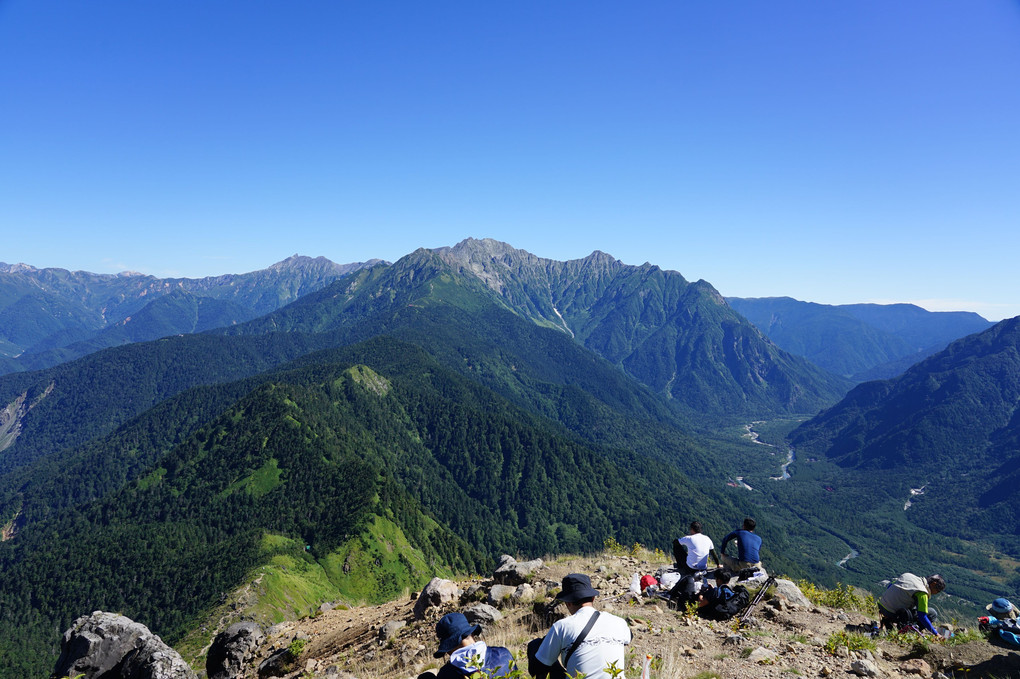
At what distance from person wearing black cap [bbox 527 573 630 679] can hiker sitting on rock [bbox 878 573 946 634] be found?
1260 centimetres

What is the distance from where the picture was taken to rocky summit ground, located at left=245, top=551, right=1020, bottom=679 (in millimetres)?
12211

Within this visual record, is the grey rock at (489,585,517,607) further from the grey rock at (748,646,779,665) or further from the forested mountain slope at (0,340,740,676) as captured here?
the forested mountain slope at (0,340,740,676)

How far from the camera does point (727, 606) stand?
51.4 ft

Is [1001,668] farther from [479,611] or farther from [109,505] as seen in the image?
[109,505]

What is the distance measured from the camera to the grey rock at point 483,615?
16672 millimetres

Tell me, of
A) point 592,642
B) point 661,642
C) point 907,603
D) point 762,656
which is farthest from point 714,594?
point 592,642

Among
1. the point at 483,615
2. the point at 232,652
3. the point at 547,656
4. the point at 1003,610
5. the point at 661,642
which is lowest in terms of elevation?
the point at 232,652

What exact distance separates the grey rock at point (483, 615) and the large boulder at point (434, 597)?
2.48 m

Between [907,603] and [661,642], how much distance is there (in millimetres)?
8177

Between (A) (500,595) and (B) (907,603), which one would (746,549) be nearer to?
(B) (907,603)

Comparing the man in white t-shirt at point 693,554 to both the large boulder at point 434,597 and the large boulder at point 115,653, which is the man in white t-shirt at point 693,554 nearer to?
the large boulder at point 434,597

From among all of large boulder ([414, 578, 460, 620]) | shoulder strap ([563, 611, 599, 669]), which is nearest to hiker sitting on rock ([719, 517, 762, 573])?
large boulder ([414, 578, 460, 620])

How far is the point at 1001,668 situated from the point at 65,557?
18533 centimetres

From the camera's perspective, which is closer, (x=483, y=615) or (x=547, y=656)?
(x=547, y=656)
